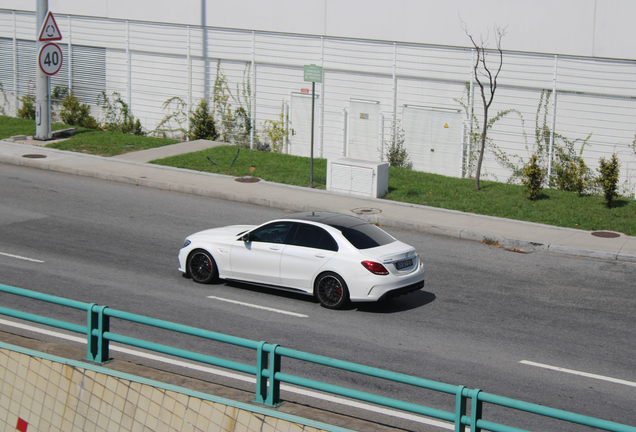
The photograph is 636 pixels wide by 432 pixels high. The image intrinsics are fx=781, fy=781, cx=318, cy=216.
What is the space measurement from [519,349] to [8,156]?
1794 centimetres

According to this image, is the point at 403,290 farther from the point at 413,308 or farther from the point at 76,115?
the point at 76,115

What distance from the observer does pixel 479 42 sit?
23375 mm

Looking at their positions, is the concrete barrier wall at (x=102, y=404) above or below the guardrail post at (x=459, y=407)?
below

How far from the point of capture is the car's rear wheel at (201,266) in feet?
44.4

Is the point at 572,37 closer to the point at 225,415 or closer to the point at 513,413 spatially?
the point at 513,413

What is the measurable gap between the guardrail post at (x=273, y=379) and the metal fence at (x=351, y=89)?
16.6 meters

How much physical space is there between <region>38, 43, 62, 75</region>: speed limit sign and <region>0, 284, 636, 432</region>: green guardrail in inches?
661

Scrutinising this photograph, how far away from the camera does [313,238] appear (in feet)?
41.8

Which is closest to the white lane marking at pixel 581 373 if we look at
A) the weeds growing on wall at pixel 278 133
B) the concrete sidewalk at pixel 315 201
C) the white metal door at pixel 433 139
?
the concrete sidewalk at pixel 315 201

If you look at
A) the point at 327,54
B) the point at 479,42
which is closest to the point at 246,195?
the point at 327,54

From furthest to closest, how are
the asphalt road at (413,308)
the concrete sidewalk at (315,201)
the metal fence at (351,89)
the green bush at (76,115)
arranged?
the green bush at (76,115) → the metal fence at (351,89) → the concrete sidewalk at (315,201) → the asphalt road at (413,308)

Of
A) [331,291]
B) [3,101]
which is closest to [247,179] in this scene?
[331,291]

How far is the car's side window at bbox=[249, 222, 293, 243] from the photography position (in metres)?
13.0

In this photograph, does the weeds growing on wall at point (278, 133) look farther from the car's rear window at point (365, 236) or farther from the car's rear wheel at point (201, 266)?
the car's rear window at point (365, 236)
